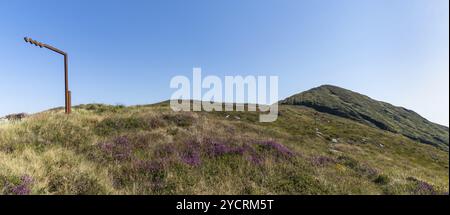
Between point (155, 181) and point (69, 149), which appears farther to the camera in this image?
point (69, 149)

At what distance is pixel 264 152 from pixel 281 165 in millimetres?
1699

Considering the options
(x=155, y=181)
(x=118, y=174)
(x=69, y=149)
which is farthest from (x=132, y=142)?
(x=155, y=181)

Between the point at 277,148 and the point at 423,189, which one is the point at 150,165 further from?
the point at 423,189

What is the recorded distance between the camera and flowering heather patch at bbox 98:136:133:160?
898cm

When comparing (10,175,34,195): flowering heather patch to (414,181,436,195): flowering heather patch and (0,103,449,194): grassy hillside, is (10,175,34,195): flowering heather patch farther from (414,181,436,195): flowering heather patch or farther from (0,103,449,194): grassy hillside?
(414,181,436,195): flowering heather patch

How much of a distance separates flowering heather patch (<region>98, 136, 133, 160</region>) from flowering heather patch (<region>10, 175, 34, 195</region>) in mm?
3027

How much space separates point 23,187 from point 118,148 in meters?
4.47

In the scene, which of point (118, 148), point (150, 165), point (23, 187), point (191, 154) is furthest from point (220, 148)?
point (23, 187)

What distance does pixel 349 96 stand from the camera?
439ft

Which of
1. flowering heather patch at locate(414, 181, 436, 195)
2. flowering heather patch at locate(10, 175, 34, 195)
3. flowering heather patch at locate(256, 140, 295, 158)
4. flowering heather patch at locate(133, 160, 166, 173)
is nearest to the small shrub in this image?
flowering heather patch at locate(10, 175, 34, 195)
